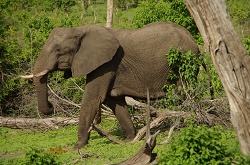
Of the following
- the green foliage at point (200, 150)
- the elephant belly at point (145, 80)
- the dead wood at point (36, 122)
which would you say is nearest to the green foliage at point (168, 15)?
the dead wood at point (36, 122)

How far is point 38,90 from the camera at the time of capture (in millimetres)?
11883

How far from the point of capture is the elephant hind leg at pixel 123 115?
12.1m

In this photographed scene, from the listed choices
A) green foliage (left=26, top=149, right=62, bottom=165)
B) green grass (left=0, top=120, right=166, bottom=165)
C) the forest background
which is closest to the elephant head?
green grass (left=0, top=120, right=166, bottom=165)

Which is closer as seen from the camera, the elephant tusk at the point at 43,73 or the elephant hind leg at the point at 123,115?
the elephant tusk at the point at 43,73

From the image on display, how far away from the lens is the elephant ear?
1184cm

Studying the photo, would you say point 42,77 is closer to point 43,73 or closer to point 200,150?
point 43,73

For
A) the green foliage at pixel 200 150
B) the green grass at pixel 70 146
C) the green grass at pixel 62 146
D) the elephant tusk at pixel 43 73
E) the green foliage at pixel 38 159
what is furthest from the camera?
the elephant tusk at pixel 43 73

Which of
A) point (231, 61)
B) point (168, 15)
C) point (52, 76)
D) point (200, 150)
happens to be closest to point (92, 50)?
point (52, 76)

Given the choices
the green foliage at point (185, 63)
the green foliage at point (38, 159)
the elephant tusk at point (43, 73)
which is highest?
the green foliage at point (38, 159)

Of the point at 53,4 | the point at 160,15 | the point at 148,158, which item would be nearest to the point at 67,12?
the point at 53,4

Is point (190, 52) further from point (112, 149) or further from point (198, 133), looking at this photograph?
point (198, 133)

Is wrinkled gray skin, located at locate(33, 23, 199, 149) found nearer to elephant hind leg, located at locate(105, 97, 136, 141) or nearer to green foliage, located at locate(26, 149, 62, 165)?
elephant hind leg, located at locate(105, 97, 136, 141)

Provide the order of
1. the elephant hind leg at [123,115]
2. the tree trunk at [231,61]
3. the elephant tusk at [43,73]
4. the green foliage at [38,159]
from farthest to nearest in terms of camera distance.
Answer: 1. the elephant hind leg at [123,115]
2. the elephant tusk at [43,73]
3. the green foliage at [38,159]
4. the tree trunk at [231,61]

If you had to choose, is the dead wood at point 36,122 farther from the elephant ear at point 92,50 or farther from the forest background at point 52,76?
the elephant ear at point 92,50
